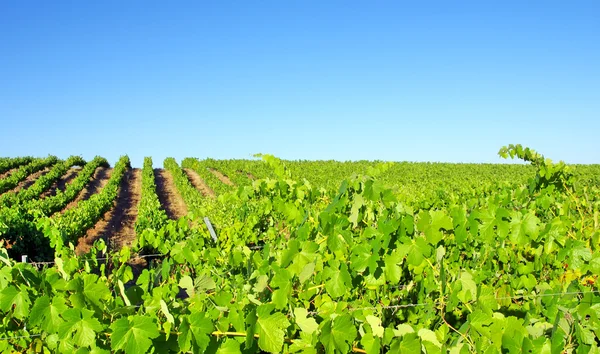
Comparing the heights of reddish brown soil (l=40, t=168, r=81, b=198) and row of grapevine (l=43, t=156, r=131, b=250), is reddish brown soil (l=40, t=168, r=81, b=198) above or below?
above

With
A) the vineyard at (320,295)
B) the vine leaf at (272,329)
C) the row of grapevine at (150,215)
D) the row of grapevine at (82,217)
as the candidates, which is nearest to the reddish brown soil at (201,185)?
the row of grapevine at (150,215)

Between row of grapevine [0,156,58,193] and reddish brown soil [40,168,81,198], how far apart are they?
5.60ft

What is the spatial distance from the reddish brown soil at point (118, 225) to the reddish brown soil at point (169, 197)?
1297mm

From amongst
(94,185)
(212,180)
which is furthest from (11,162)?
(212,180)

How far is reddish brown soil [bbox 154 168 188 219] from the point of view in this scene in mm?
21375

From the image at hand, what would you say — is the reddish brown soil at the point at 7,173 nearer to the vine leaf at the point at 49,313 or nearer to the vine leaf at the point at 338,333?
the vine leaf at the point at 49,313

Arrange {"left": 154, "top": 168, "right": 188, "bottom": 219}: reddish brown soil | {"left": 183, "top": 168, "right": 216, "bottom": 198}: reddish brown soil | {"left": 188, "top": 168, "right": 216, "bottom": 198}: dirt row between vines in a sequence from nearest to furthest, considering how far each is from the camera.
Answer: {"left": 154, "top": 168, "right": 188, "bottom": 219}: reddish brown soil < {"left": 188, "top": 168, "right": 216, "bottom": 198}: dirt row between vines < {"left": 183, "top": 168, "right": 216, "bottom": 198}: reddish brown soil

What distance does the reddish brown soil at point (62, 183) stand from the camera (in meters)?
24.7

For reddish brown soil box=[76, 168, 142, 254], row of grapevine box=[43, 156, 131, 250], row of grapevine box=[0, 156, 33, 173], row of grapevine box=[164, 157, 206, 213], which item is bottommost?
reddish brown soil box=[76, 168, 142, 254]

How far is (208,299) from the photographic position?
7.86 feet

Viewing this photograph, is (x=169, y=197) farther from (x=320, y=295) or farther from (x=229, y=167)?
(x=320, y=295)

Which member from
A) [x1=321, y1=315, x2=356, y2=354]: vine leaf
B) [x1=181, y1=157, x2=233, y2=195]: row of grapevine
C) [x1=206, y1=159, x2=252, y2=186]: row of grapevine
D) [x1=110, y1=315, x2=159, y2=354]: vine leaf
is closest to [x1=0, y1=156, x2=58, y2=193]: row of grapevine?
[x1=181, y1=157, x2=233, y2=195]: row of grapevine

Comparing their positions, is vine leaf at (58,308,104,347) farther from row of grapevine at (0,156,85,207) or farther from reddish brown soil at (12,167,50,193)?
reddish brown soil at (12,167,50,193)

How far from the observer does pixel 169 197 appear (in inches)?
1016
